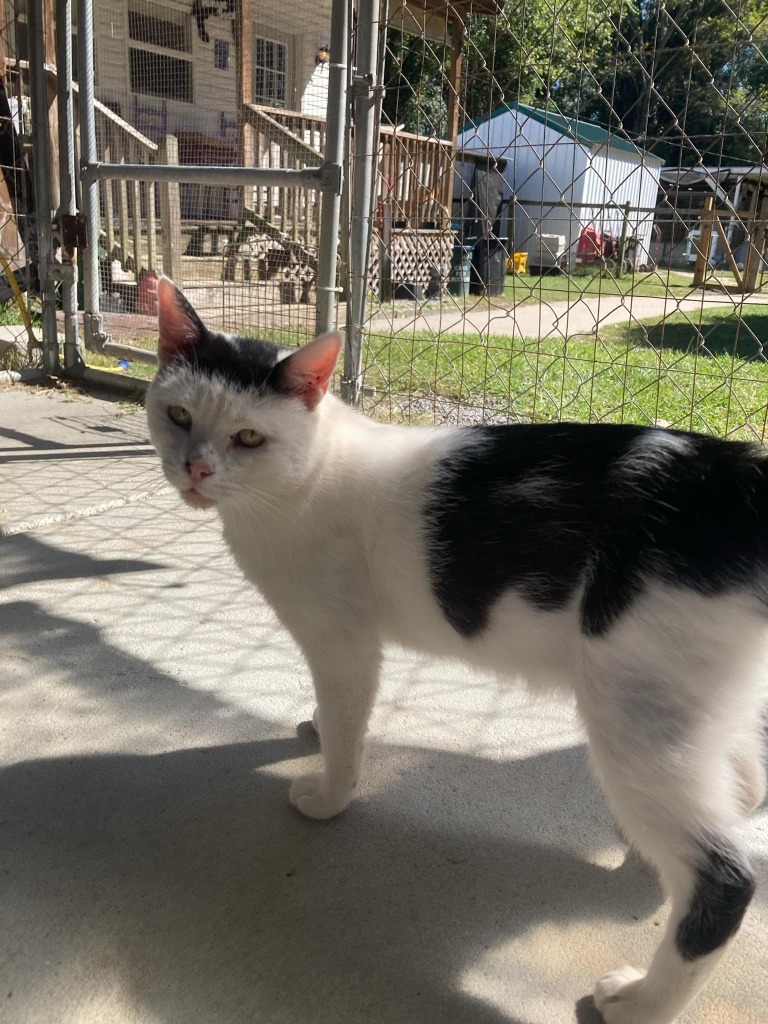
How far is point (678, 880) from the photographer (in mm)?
1300

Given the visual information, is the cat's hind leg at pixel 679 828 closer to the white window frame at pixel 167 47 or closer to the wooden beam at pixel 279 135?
the wooden beam at pixel 279 135

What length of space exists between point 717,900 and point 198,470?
1.27 meters

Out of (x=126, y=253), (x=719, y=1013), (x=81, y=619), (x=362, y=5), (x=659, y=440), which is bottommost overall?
(x=719, y=1013)

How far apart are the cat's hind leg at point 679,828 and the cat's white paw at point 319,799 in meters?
0.70

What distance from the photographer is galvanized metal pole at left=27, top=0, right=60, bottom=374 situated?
15.9 feet

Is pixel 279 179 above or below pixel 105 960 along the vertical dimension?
above

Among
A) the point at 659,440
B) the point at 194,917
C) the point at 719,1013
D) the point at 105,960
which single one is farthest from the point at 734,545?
the point at 105,960

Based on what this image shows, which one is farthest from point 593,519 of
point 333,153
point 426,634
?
point 333,153

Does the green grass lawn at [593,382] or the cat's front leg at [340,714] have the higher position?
the green grass lawn at [593,382]

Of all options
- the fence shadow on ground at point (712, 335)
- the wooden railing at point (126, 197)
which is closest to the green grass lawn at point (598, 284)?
the fence shadow on ground at point (712, 335)

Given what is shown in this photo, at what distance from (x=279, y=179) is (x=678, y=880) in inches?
141

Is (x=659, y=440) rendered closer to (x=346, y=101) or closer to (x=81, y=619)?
(x=81, y=619)

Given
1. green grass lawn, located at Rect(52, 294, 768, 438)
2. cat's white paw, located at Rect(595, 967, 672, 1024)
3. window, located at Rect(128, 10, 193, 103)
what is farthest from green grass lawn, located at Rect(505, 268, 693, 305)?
window, located at Rect(128, 10, 193, 103)

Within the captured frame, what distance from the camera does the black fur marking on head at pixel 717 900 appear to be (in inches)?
49.8
